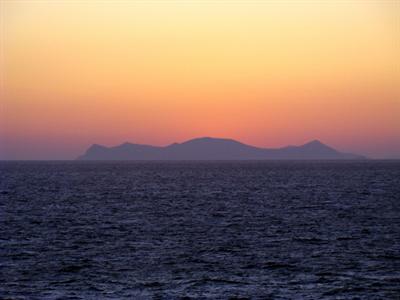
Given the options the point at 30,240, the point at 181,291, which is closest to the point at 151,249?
the point at 30,240

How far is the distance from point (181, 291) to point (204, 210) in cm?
4213

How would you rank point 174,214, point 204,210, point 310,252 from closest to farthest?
point 310,252 < point 174,214 < point 204,210

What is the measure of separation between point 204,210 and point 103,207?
13.0 meters

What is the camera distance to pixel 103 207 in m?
79.2

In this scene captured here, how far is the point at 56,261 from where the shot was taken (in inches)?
1544

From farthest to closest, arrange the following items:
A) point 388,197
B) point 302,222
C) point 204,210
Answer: point 388,197
point 204,210
point 302,222

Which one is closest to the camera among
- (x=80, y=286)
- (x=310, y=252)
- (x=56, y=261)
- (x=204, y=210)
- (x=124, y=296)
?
(x=124, y=296)

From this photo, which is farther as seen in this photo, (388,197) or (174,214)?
(388,197)

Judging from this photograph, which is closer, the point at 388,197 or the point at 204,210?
the point at 204,210

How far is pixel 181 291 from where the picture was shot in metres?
31.3

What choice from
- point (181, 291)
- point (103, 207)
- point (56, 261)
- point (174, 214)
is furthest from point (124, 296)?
point (103, 207)

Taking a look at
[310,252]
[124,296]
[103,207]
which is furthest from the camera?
[103,207]

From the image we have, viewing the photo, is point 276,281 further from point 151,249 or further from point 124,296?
point 151,249

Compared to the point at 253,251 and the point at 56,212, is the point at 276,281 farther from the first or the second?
the point at 56,212
